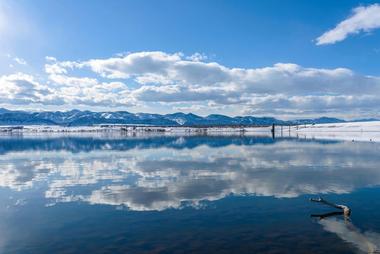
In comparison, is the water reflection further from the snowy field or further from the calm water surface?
the snowy field

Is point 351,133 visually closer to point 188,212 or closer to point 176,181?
point 176,181

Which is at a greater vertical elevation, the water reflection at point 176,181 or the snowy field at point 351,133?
the snowy field at point 351,133

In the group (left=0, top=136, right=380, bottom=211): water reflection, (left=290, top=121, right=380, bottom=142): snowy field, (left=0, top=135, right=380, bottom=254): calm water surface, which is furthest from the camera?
(left=290, top=121, right=380, bottom=142): snowy field

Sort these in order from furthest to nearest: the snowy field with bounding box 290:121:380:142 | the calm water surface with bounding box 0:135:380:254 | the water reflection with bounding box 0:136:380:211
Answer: the snowy field with bounding box 290:121:380:142
the water reflection with bounding box 0:136:380:211
the calm water surface with bounding box 0:135:380:254

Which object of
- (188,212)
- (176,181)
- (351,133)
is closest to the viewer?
(188,212)

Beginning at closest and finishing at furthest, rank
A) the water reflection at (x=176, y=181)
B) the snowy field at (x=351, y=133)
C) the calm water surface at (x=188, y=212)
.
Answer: the calm water surface at (x=188, y=212) < the water reflection at (x=176, y=181) < the snowy field at (x=351, y=133)

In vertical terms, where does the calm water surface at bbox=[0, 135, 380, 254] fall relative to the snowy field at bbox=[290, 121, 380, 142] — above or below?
below

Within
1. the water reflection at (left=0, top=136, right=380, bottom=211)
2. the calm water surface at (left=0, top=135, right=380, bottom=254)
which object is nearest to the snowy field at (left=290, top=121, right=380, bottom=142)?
the water reflection at (left=0, top=136, right=380, bottom=211)

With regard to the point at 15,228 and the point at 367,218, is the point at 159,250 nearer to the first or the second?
the point at 15,228

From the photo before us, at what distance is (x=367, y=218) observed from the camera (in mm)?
17719

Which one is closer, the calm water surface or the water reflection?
the calm water surface

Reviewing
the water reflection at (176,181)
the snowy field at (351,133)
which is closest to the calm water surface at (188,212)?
the water reflection at (176,181)

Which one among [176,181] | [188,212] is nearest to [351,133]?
[176,181]

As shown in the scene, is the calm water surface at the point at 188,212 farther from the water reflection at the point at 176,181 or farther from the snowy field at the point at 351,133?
the snowy field at the point at 351,133
